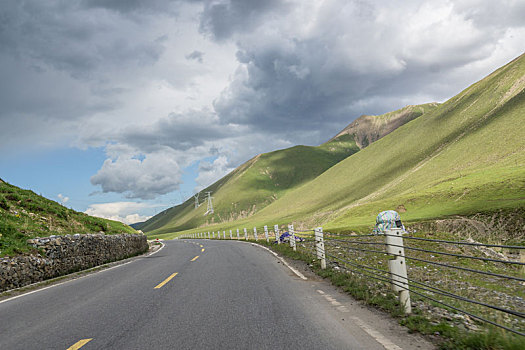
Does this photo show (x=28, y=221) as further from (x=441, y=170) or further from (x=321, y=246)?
(x=441, y=170)

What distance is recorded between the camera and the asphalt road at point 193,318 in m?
5.02

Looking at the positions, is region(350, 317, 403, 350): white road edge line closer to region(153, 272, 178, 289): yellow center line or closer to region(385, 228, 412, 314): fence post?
region(385, 228, 412, 314): fence post

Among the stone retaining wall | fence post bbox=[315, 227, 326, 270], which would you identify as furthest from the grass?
the stone retaining wall

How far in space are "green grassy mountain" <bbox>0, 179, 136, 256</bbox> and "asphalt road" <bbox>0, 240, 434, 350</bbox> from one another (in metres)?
5.26

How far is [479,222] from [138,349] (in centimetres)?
3880

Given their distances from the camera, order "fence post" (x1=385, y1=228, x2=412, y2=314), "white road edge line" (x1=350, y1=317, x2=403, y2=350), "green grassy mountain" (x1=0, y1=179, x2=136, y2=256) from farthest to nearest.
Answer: "green grassy mountain" (x1=0, y1=179, x2=136, y2=256) → "fence post" (x1=385, y1=228, x2=412, y2=314) → "white road edge line" (x1=350, y1=317, x2=403, y2=350)

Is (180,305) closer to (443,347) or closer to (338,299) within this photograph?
(338,299)

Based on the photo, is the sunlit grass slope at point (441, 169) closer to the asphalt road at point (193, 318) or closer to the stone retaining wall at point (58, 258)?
the stone retaining wall at point (58, 258)

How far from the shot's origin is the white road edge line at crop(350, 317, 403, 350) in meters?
4.70

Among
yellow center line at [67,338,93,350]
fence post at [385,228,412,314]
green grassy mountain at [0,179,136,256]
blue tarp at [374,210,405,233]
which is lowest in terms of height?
blue tarp at [374,210,405,233]

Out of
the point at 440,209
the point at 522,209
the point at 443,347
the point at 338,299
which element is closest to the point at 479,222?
the point at 522,209

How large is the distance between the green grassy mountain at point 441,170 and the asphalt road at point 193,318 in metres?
36.0

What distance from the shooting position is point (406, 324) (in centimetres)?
558

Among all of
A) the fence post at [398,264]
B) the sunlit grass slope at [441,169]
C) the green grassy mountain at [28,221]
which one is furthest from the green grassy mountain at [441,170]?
the fence post at [398,264]
